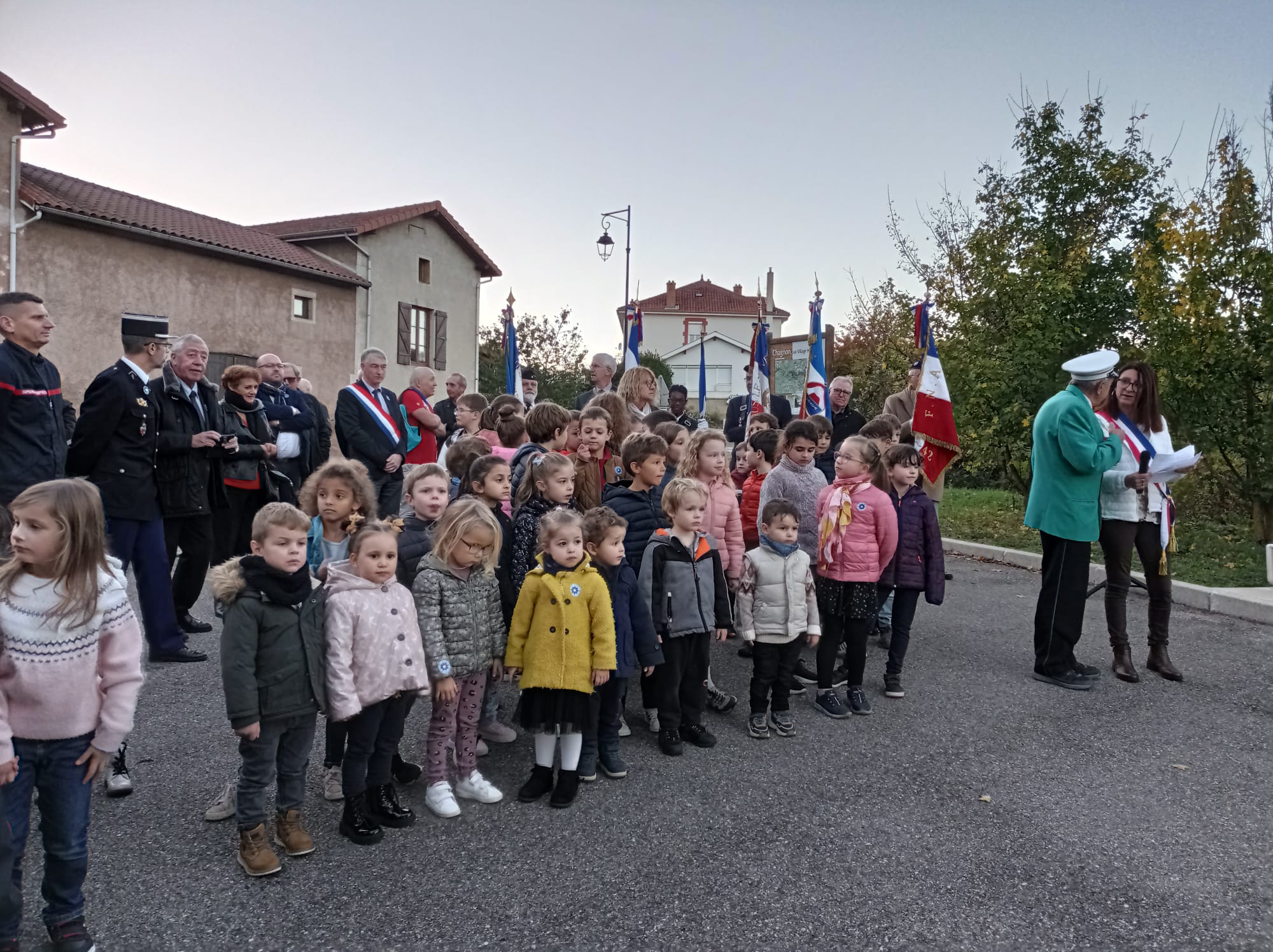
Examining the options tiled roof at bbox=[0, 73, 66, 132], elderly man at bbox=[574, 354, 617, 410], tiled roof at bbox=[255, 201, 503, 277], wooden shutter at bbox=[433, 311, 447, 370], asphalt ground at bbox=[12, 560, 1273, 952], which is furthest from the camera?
wooden shutter at bbox=[433, 311, 447, 370]

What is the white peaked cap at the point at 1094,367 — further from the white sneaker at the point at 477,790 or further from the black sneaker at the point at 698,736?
the white sneaker at the point at 477,790

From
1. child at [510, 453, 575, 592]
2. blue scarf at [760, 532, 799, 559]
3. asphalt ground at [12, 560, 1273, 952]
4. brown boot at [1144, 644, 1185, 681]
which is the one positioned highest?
child at [510, 453, 575, 592]

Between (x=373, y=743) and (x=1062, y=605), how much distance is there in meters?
4.39

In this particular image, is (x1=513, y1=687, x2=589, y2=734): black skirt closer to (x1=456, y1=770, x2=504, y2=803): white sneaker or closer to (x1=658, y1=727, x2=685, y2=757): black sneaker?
(x1=456, y1=770, x2=504, y2=803): white sneaker

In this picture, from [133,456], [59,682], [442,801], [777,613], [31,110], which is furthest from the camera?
[31,110]

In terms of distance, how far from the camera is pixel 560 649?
377cm

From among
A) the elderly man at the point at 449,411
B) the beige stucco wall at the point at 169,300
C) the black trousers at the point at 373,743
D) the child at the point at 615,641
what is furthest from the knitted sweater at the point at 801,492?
the beige stucco wall at the point at 169,300

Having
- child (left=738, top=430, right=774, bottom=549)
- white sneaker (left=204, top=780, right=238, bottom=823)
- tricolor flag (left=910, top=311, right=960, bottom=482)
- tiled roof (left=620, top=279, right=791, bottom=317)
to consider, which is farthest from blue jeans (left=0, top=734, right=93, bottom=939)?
tiled roof (left=620, top=279, right=791, bottom=317)

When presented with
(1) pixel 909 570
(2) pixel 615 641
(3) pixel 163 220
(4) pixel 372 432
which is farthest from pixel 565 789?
(3) pixel 163 220

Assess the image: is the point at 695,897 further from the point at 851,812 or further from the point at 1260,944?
the point at 1260,944

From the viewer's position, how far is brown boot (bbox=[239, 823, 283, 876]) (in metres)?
2.99

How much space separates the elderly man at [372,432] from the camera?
758cm

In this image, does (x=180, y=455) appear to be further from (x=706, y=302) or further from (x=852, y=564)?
(x=706, y=302)

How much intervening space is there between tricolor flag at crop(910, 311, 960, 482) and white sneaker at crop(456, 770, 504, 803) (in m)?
5.87
